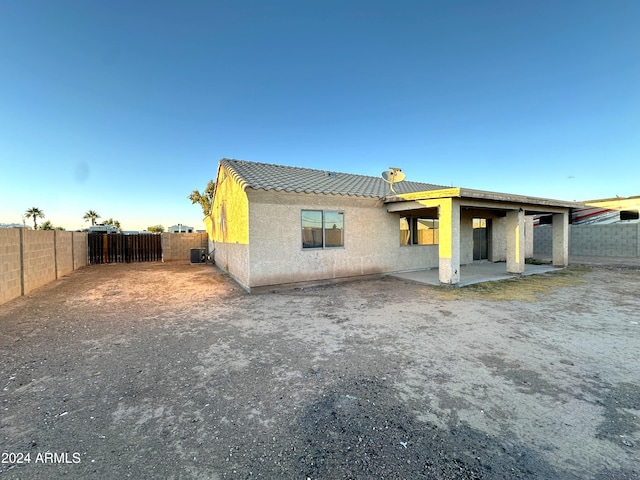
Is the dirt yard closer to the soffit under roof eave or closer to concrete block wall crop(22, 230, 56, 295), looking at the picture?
concrete block wall crop(22, 230, 56, 295)

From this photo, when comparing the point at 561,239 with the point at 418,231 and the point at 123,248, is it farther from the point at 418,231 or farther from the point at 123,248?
the point at 123,248

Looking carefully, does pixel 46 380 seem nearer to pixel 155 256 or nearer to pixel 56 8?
pixel 56 8

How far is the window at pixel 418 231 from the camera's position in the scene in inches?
424

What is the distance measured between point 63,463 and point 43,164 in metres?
17.5

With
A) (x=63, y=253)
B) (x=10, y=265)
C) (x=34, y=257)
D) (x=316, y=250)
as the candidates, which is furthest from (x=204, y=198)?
(x=316, y=250)

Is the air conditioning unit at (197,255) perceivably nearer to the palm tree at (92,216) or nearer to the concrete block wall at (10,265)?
the concrete block wall at (10,265)

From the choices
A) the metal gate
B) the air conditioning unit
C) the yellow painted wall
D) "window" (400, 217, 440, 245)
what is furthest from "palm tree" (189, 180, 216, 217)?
"window" (400, 217, 440, 245)

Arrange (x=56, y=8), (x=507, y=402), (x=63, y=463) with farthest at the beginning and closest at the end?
(x=56, y=8)
(x=507, y=402)
(x=63, y=463)

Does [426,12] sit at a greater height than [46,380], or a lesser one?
greater

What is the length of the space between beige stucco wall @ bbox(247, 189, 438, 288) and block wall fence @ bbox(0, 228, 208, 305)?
6.12 meters

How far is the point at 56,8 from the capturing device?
7297mm

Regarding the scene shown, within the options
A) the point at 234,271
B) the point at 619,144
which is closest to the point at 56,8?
the point at 234,271

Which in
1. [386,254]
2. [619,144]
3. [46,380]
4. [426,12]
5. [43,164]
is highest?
[426,12]

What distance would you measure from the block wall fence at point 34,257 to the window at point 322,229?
7.77 meters
